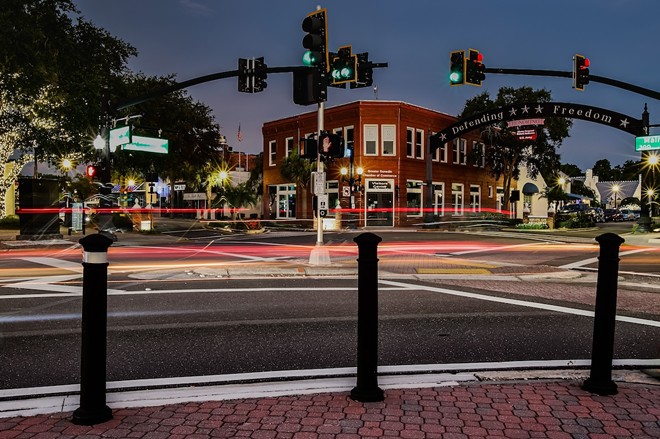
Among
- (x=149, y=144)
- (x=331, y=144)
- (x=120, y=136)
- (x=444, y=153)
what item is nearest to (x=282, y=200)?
(x=444, y=153)

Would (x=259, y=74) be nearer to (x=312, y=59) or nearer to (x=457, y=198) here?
(x=312, y=59)

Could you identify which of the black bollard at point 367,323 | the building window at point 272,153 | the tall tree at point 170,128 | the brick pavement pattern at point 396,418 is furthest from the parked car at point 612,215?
the black bollard at point 367,323

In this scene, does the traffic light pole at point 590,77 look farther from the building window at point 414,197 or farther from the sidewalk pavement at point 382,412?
the building window at point 414,197

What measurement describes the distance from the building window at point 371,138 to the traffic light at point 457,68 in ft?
68.4

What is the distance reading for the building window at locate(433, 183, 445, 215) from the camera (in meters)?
42.2

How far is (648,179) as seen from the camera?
26.5 meters

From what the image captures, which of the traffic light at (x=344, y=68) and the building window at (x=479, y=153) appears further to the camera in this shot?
the building window at (x=479, y=153)

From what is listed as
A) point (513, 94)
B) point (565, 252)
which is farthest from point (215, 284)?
point (513, 94)

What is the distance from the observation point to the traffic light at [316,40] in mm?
12693

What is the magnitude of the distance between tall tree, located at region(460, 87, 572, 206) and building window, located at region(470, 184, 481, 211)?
2.09m

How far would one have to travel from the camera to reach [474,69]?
1862 centimetres

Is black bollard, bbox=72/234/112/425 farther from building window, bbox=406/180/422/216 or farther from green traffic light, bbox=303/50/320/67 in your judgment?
building window, bbox=406/180/422/216

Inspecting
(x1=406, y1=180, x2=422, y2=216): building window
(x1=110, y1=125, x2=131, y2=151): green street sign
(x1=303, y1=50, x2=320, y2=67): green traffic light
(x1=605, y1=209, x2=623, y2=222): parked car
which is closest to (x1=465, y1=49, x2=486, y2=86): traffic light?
(x1=303, y1=50, x2=320, y2=67): green traffic light

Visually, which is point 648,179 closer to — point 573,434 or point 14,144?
point 573,434
